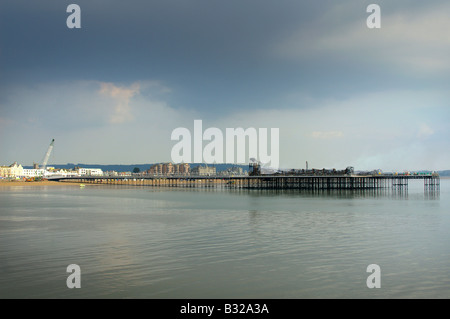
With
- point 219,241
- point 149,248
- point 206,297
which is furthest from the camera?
point 219,241

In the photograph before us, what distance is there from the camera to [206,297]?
13062 millimetres

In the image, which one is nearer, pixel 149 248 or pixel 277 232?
pixel 149 248

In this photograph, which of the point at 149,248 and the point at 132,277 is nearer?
the point at 132,277

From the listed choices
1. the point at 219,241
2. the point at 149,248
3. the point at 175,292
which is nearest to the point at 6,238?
the point at 149,248

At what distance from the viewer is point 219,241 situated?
2264 centimetres

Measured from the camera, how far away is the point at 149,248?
20469 millimetres

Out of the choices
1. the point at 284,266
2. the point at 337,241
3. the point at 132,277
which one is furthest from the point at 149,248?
the point at 337,241

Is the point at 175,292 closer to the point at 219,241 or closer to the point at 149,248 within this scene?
the point at 149,248

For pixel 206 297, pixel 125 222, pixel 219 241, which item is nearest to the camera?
pixel 206 297
